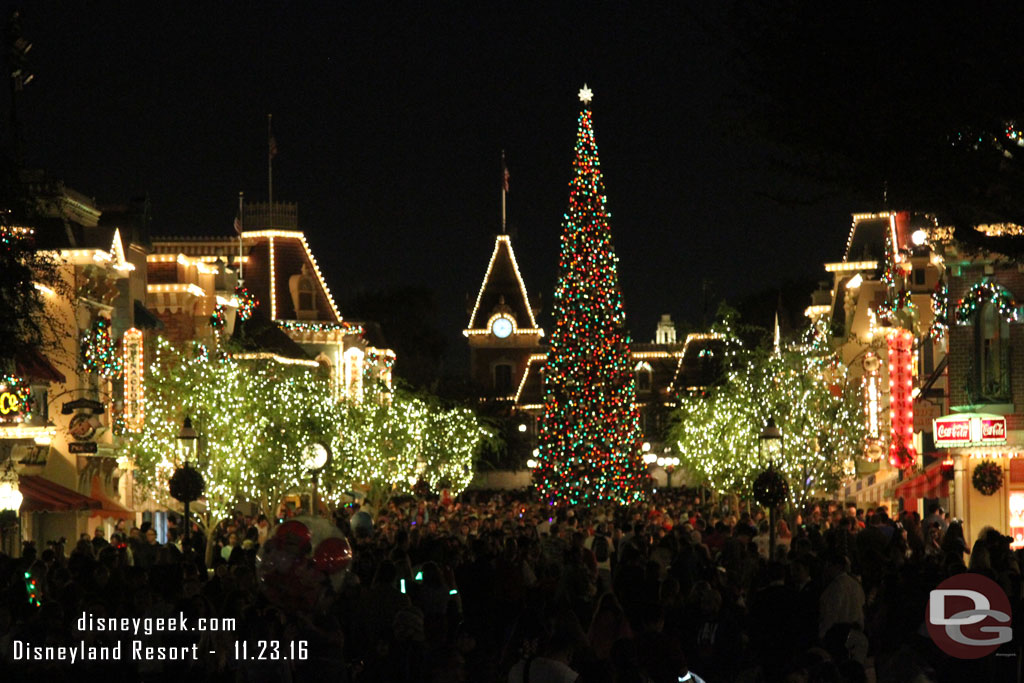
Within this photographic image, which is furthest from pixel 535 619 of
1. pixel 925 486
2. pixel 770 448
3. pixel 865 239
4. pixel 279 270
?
pixel 279 270

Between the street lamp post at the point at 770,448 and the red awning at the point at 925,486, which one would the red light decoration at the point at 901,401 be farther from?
the street lamp post at the point at 770,448

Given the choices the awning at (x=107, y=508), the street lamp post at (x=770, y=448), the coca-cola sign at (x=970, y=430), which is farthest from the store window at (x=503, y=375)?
the coca-cola sign at (x=970, y=430)

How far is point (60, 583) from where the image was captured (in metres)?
18.3

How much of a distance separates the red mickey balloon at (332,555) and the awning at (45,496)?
20497 millimetres

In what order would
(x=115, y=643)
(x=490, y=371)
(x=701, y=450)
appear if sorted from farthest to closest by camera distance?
(x=490, y=371) < (x=701, y=450) < (x=115, y=643)

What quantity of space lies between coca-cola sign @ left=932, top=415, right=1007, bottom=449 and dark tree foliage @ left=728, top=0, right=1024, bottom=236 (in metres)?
19.7

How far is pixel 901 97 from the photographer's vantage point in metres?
14.8

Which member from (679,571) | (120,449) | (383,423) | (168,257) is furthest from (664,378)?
(679,571)

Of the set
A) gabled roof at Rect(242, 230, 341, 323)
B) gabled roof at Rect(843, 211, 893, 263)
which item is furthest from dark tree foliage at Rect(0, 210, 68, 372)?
gabled roof at Rect(242, 230, 341, 323)

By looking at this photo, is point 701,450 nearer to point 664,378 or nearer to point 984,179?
point 984,179

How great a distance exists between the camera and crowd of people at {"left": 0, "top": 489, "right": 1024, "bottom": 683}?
1112cm

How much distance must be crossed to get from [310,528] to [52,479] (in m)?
25.4

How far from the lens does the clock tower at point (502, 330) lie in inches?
4705

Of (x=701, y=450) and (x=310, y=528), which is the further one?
(x=701, y=450)
